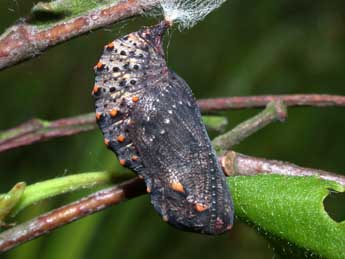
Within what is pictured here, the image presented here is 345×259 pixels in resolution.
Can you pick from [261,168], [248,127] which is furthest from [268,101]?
[261,168]

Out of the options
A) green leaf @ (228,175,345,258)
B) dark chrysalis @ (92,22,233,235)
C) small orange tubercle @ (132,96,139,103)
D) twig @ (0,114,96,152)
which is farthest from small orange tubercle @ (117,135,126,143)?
twig @ (0,114,96,152)

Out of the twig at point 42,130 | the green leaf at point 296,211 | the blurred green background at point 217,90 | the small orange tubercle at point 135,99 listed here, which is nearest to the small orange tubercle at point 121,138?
the small orange tubercle at point 135,99

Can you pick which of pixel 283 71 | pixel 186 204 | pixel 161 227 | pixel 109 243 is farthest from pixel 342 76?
pixel 186 204

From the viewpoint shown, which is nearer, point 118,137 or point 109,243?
point 118,137

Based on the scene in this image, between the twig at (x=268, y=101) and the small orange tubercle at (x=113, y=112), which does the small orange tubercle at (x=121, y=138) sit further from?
the twig at (x=268, y=101)

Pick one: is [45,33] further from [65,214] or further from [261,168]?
[261,168]

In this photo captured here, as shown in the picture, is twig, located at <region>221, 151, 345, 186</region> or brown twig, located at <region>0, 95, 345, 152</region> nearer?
twig, located at <region>221, 151, 345, 186</region>

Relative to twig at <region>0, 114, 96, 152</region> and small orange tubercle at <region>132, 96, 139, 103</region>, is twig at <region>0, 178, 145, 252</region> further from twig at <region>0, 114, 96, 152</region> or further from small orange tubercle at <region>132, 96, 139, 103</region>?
twig at <region>0, 114, 96, 152</region>

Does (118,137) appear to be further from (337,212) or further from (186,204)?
(337,212)

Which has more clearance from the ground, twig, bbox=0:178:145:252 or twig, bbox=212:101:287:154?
twig, bbox=212:101:287:154
